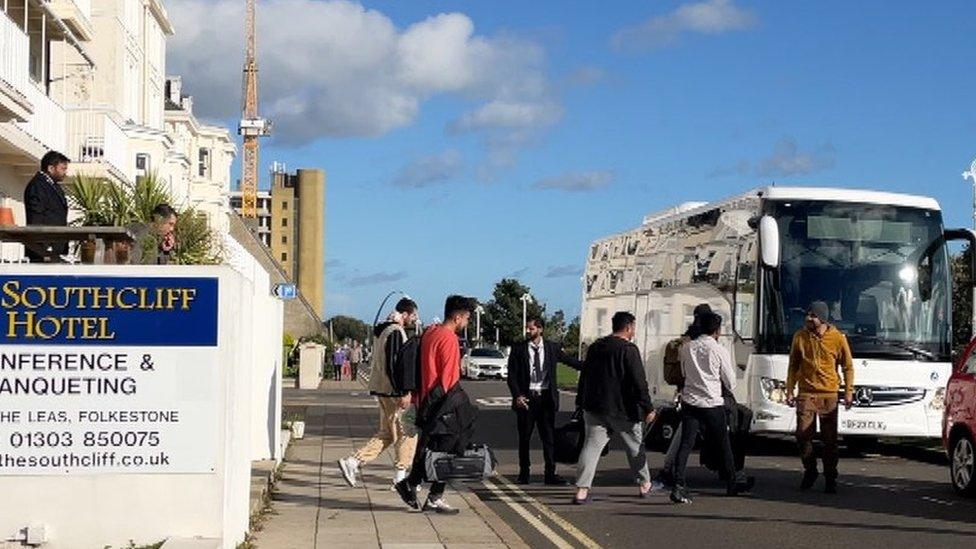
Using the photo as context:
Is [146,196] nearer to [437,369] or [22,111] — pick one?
[22,111]

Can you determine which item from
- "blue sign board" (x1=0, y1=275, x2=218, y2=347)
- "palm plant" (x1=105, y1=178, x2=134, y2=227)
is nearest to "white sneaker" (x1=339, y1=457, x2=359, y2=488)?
"blue sign board" (x1=0, y1=275, x2=218, y2=347)

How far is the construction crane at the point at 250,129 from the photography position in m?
183

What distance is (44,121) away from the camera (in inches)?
1107

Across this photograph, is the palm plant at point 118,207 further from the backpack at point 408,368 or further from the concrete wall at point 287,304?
the concrete wall at point 287,304

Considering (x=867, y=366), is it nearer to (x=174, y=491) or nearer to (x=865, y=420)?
(x=865, y=420)

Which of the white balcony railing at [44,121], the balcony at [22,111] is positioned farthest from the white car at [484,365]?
the balcony at [22,111]

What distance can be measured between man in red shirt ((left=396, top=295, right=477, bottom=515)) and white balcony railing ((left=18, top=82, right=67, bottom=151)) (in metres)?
12.7

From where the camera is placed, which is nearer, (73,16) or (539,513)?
(539,513)

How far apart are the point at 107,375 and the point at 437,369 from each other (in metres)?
4.12

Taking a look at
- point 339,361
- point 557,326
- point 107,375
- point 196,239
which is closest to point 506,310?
point 557,326

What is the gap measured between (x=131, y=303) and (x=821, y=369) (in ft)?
28.4

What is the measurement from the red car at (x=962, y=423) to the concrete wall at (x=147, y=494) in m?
8.43

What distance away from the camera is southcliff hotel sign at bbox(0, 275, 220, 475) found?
1064 centimetres

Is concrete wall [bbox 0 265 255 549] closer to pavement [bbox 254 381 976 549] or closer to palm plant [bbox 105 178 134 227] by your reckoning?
pavement [bbox 254 381 976 549]
